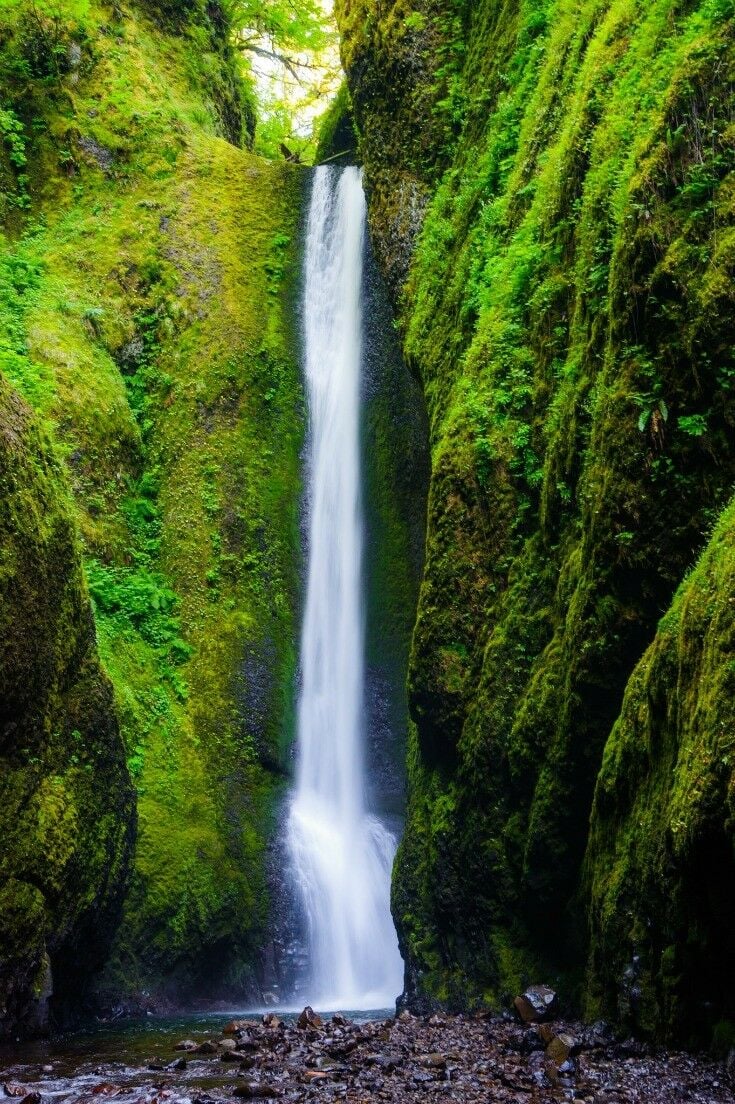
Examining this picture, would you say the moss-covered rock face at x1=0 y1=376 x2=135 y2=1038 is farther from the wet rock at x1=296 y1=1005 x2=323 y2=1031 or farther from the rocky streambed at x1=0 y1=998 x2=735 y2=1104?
the wet rock at x1=296 y1=1005 x2=323 y2=1031

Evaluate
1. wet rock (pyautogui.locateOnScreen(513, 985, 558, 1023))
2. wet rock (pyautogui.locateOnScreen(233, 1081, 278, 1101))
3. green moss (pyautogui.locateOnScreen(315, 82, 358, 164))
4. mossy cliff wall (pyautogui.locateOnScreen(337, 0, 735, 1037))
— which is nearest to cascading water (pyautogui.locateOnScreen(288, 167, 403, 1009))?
green moss (pyautogui.locateOnScreen(315, 82, 358, 164))

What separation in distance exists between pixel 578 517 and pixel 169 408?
33.4 ft

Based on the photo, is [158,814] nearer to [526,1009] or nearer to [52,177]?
[526,1009]

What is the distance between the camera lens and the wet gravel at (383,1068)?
4.96 meters

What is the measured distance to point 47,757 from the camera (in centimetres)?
809

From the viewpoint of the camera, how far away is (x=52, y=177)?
17562mm

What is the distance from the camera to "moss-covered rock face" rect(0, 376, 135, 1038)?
7.46 m

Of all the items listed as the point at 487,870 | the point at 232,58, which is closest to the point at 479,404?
the point at 487,870

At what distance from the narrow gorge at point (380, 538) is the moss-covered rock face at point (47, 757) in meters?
0.05

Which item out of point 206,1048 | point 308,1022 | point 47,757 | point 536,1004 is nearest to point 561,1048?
point 536,1004

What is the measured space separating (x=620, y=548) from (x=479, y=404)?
3.07 meters

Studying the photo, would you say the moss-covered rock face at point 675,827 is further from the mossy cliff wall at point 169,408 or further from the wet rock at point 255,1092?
the mossy cliff wall at point 169,408

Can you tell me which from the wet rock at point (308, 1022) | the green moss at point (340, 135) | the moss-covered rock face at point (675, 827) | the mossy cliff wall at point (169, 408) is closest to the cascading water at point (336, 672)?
the mossy cliff wall at point (169, 408)

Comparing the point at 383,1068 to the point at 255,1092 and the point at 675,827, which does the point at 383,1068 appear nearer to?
the point at 255,1092
